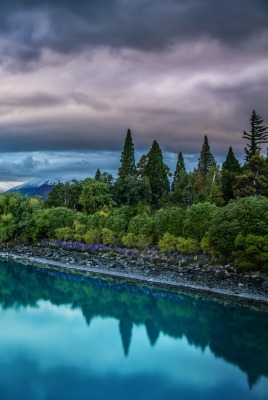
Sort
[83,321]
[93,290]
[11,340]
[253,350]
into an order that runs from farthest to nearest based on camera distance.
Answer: [93,290] → [83,321] → [11,340] → [253,350]

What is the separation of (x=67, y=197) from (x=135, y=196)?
566 inches

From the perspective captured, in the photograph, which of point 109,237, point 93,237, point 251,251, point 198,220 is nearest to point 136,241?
point 109,237

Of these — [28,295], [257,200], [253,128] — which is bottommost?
[28,295]

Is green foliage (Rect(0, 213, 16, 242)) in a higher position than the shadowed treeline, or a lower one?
higher

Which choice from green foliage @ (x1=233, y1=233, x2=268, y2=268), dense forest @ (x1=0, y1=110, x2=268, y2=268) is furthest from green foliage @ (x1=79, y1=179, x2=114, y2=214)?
green foliage @ (x1=233, y1=233, x2=268, y2=268)

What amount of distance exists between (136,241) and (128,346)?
20.4m

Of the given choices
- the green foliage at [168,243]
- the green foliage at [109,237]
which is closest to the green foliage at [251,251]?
the green foliage at [168,243]

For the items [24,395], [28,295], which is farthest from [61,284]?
[24,395]

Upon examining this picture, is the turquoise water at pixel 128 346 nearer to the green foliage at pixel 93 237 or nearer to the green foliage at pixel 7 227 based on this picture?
the green foliage at pixel 93 237

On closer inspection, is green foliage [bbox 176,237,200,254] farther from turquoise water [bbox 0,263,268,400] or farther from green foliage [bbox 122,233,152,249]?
turquoise water [bbox 0,263,268,400]

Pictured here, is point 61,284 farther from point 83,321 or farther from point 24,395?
point 24,395

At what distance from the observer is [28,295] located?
34625 millimetres

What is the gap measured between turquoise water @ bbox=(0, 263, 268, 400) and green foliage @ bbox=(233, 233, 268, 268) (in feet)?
12.6

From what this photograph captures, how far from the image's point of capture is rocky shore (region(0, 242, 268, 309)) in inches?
1109
